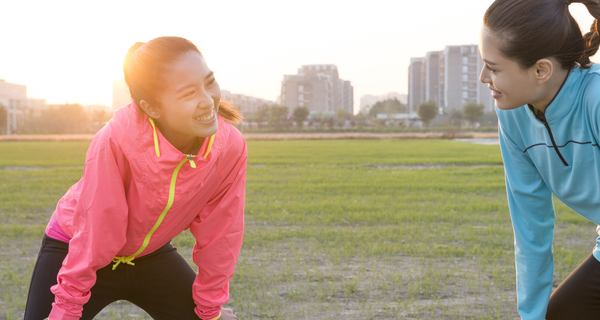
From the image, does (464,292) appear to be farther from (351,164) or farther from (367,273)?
(351,164)

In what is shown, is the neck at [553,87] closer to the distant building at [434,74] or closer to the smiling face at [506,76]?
the smiling face at [506,76]

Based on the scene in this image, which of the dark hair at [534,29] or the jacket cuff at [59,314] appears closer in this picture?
the dark hair at [534,29]

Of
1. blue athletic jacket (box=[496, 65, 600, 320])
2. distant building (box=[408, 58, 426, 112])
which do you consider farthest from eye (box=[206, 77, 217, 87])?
distant building (box=[408, 58, 426, 112])

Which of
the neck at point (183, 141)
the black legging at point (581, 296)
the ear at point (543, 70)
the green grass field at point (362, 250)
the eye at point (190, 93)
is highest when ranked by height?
the ear at point (543, 70)

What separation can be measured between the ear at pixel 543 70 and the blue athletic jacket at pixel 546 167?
0.10m

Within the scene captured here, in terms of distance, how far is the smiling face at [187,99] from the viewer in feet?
8.65

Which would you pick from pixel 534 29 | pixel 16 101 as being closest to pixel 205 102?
→ pixel 534 29

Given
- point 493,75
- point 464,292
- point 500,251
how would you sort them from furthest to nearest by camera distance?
point 500,251
point 464,292
point 493,75

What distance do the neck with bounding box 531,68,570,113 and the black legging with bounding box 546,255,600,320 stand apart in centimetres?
70

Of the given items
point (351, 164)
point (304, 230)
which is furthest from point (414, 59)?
point (304, 230)

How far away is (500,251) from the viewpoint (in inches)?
279

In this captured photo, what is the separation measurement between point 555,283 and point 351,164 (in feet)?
52.4

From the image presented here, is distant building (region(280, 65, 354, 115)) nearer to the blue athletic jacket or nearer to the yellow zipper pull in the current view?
the blue athletic jacket

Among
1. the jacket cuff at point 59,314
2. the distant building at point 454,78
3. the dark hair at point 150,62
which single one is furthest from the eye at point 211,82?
the distant building at point 454,78
